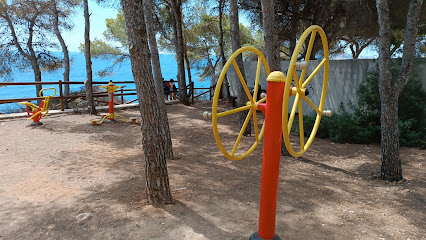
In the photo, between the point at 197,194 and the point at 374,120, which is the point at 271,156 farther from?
the point at 374,120

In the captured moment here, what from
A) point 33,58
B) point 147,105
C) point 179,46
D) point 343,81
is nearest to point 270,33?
point 147,105

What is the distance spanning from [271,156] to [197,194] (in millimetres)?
1411

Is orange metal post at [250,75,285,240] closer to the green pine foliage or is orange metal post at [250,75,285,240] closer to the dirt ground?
the dirt ground

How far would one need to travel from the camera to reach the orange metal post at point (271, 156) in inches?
88.4

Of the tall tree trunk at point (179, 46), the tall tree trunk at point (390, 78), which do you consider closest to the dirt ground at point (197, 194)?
the tall tree trunk at point (390, 78)

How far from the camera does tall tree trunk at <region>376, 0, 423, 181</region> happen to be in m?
3.97

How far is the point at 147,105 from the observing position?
3027mm

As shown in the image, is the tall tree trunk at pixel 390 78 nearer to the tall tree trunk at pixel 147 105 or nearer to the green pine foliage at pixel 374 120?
the green pine foliage at pixel 374 120

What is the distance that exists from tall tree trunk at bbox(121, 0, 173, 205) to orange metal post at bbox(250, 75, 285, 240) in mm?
1094

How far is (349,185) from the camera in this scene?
159 inches

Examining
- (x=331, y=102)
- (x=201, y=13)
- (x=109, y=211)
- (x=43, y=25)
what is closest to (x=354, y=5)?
(x=331, y=102)

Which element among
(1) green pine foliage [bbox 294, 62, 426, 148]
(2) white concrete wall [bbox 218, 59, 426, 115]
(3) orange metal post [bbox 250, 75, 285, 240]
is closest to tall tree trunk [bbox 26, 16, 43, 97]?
(2) white concrete wall [bbox 218, 59, 426, 115]

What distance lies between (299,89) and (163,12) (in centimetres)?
1218

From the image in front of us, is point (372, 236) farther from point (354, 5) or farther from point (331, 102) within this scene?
point (354, 5)
